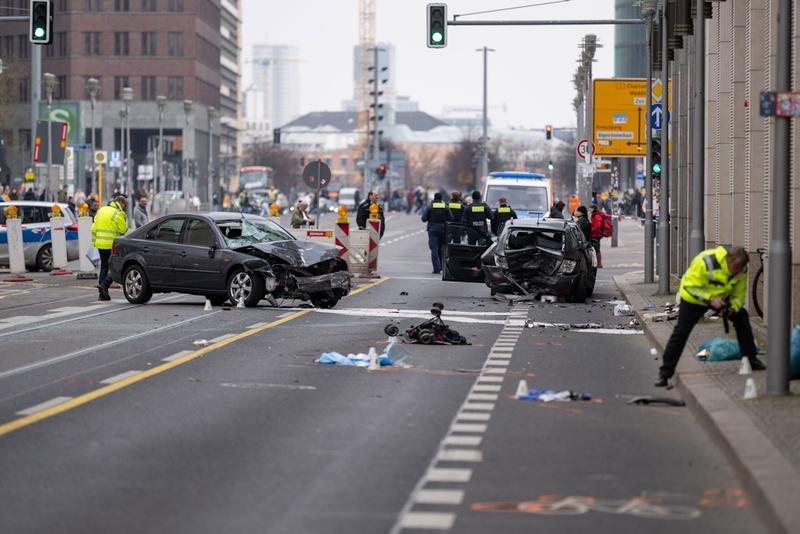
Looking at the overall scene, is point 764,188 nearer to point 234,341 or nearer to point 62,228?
point 234,341

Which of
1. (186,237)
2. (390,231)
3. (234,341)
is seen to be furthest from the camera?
(390,231)

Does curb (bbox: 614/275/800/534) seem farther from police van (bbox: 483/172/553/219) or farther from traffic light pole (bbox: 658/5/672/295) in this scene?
police van (bbox: 483/172/553/219)

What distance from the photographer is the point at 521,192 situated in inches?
2110

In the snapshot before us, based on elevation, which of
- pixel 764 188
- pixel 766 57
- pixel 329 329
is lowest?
pixel 329 329

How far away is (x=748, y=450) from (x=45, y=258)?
31896 millimetres

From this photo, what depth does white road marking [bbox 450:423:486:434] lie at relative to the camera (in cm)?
1249

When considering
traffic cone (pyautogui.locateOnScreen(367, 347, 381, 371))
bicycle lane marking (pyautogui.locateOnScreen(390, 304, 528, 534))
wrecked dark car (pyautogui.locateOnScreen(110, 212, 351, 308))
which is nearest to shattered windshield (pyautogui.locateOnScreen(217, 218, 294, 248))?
wrecked dark car (pyautogui.locateOnScreen(110, 212, 351, 308))

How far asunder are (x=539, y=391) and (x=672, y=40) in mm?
20163

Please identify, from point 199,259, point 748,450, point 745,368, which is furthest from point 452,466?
point 199,259

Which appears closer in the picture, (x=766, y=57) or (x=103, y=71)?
(x=766, y=57)

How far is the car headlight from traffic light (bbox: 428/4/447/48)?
18.8 ft

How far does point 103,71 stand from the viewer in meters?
136

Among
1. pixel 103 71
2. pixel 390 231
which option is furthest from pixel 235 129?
pixel 390 231

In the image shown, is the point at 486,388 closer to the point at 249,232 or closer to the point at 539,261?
the point at 249,232
